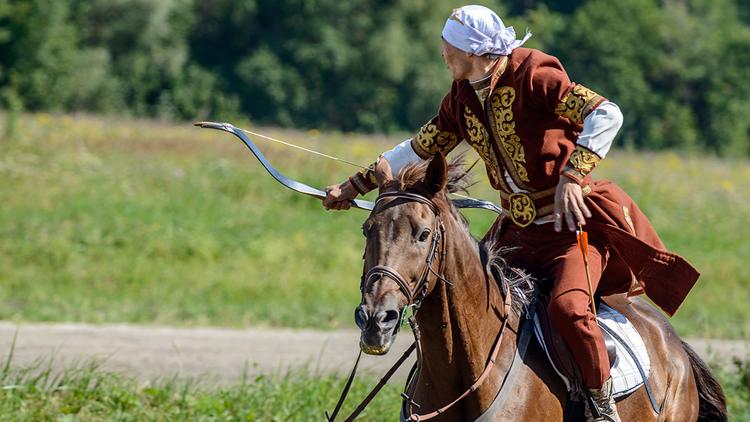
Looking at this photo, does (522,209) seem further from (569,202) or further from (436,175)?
(436,175)

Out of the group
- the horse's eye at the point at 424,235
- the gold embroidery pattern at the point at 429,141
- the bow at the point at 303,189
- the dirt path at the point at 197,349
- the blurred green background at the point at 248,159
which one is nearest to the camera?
the horse's eye at the point at 424,235

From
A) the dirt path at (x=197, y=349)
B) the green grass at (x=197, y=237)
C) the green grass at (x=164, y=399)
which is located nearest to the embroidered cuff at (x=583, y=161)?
the green grass at (x=164, y=399)

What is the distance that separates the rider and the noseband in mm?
630

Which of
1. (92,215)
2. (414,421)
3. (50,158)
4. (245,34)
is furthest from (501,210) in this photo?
(245,34)

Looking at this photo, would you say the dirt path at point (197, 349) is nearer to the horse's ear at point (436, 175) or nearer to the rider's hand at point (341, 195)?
the rider's hand at point (341, 195)

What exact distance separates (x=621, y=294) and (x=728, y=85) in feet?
→ 187

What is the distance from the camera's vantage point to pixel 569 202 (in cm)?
446

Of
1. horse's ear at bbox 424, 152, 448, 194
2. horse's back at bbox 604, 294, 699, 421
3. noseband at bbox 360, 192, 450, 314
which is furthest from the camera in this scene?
horse's back at bbox 604, 294, 699, 421

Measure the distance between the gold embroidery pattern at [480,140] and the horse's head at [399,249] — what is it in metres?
0.70

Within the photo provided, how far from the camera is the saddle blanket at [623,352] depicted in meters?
4.85

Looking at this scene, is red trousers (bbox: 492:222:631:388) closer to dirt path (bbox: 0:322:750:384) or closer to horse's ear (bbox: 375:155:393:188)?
horse's ear (bbox: 375:155:393:188)

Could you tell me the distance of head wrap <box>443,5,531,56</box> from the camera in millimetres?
4535

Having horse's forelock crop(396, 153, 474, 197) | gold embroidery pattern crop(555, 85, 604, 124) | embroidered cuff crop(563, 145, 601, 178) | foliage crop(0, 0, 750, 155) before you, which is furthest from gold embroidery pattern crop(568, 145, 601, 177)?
foliage crop(0, 0, 750, 155)

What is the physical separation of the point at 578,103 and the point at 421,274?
110cm
